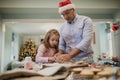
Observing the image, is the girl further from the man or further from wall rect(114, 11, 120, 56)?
wall rect(114, 11, 120, 56)

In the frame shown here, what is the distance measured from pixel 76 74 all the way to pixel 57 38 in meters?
1.30

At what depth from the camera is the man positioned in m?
1.45

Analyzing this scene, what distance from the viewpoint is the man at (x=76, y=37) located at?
145cm

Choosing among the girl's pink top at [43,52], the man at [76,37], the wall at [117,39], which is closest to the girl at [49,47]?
the girl's pink top at [43,52]

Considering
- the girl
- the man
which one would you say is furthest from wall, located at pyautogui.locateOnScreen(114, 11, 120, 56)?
the man

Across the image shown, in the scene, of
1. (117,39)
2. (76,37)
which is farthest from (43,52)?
(117,39)

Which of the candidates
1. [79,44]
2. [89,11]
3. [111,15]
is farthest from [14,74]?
[111,15]

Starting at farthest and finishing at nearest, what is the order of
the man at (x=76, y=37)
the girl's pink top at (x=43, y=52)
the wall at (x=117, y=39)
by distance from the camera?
1. the wall at (x=117, y=39)
2. the girl's pink top at (x=43, y=52)
3. the man at (x=76, y=37)

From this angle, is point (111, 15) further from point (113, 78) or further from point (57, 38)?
point (113, 78)

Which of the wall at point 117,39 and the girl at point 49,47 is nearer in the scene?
the girl at point 49,47

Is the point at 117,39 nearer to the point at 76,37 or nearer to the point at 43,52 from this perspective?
the point at 43,52

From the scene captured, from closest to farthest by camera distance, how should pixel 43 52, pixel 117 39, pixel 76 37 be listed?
pixel 76 37
pixel 43 52
pixel 117 39

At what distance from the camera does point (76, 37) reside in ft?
5.09

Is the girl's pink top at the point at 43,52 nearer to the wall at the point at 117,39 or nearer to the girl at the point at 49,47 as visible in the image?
the girl at the point at 49,47
